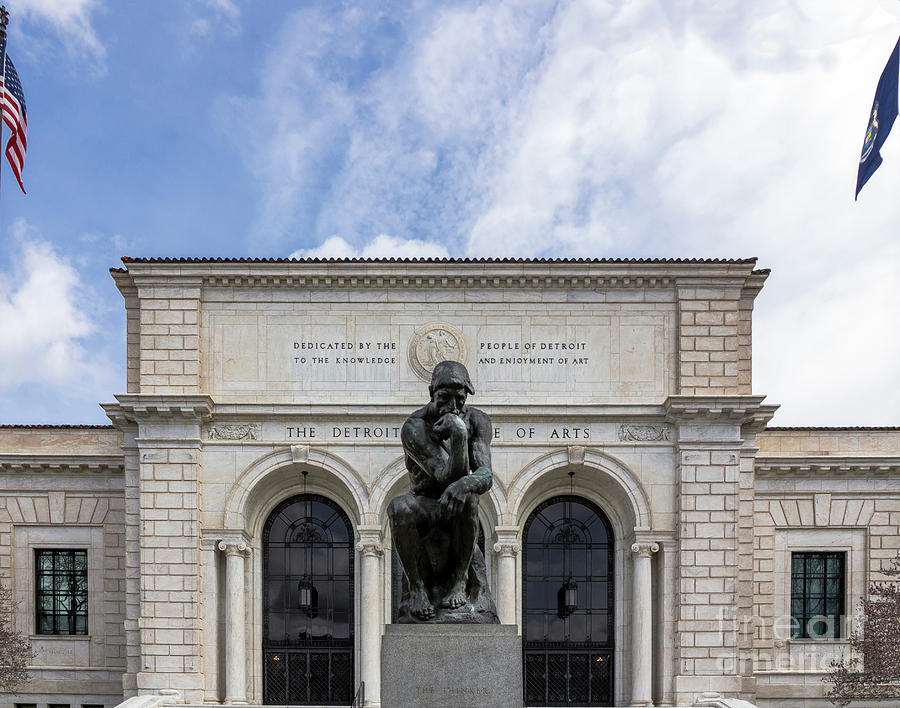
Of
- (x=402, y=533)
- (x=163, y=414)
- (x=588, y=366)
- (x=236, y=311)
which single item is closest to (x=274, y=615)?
(x=163, y=414)

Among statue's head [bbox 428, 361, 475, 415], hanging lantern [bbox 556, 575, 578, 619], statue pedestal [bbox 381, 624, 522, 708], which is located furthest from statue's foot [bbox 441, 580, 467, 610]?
hanging lantern [bbox 556, 575, 578, 619]

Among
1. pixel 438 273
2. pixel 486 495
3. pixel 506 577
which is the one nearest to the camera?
pixel 506 577

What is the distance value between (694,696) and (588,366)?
9193 millimetres

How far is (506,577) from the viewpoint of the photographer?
26.2m

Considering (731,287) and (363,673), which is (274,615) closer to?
(363,673)

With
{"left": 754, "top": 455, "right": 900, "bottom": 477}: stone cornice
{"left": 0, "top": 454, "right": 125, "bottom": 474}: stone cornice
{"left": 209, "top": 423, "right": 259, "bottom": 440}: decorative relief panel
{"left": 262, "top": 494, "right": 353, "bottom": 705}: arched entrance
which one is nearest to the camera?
{"left": 209, "top": 423, "right": 259, "bottom": 440}: decorative relief panel

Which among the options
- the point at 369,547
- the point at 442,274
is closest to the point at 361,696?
the point at 369,547

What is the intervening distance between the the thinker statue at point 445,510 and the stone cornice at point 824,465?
2118cm

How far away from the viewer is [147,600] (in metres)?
26.1

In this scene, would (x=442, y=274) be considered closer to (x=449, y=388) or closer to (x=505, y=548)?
(x=505, y=548)

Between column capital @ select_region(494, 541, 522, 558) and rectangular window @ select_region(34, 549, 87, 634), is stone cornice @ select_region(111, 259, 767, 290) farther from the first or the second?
rectangular window @ select_region(34, 549, 87, 634)

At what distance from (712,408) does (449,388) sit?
1809cm

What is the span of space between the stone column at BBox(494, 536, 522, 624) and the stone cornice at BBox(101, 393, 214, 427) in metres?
8.71

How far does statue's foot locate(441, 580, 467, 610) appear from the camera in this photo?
30.4ft
